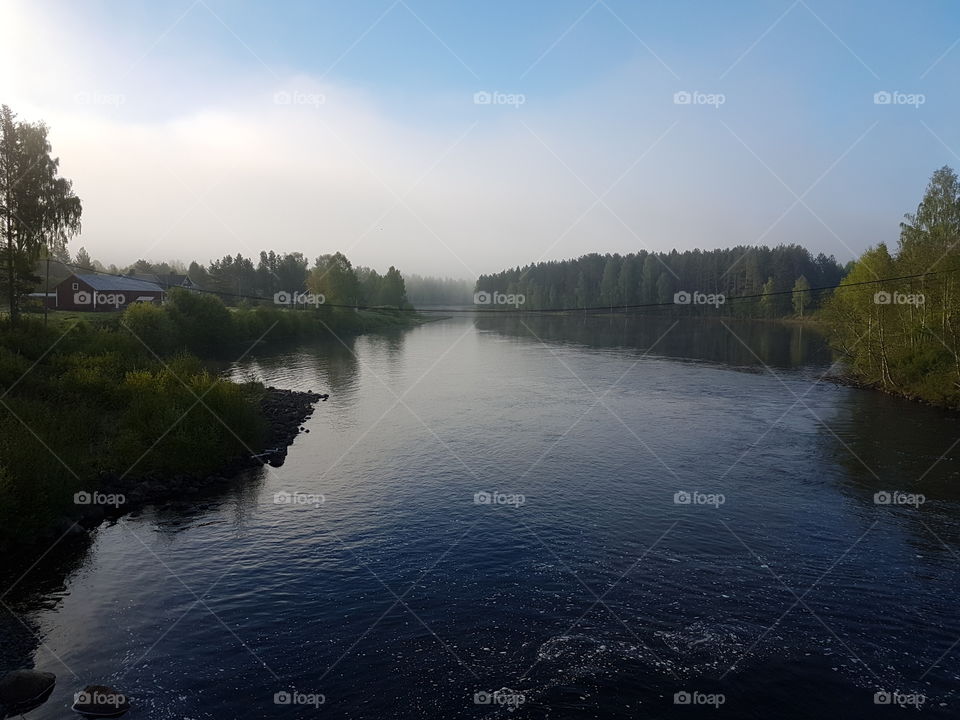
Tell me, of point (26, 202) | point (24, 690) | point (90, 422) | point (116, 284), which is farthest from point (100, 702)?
point (116, 284)

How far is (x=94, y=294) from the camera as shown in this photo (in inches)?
3339

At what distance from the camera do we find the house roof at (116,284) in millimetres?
86438

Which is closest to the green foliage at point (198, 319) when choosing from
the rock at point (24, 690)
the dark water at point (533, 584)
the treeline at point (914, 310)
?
the dark water at point (533, 584)

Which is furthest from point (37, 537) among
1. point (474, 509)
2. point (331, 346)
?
point (331, 346)

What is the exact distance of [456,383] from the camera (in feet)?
209

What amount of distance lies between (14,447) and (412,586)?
54.6 ft

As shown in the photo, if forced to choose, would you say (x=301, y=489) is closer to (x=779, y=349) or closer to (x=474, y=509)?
(x=474, y=509)

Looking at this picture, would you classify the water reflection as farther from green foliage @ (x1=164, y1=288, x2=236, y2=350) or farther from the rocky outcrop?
the rocky outcrop

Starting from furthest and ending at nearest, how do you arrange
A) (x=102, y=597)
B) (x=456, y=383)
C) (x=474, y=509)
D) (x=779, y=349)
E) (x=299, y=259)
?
(x=299, y=259), (x=779, y=349), (x=456, y=383), (x=474, y=509), (x=102, y=597)

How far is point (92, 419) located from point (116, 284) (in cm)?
6961

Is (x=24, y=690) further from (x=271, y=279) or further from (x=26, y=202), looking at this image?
(x=271, y=279)

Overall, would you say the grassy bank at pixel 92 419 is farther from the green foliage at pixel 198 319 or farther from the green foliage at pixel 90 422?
the green foliage at pixel 198 319

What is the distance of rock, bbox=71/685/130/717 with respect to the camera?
13.8 metres

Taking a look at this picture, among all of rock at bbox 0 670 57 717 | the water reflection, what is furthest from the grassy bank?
the water reflection
